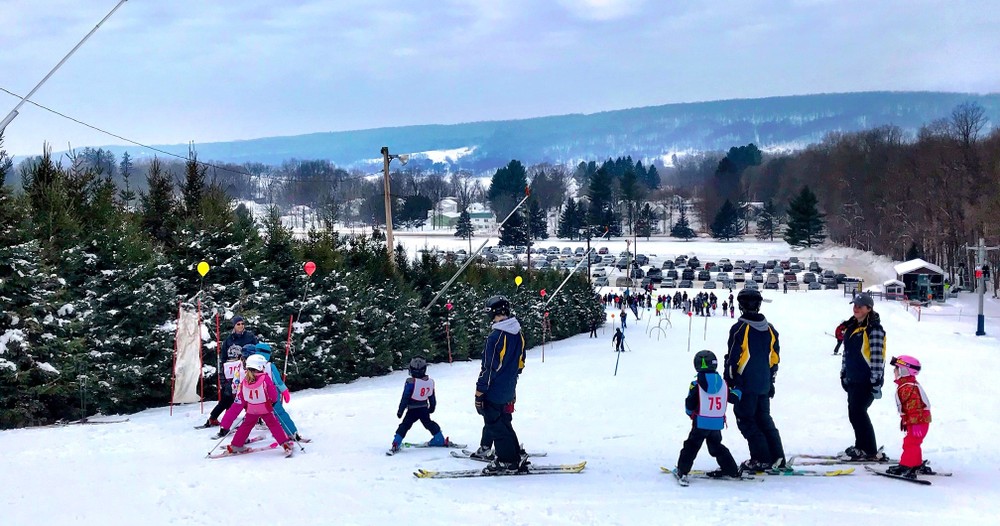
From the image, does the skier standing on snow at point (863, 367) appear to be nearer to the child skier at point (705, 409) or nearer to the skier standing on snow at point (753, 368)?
the skier standing on snow at point (753, 368)

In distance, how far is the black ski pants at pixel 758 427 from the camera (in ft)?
28.0

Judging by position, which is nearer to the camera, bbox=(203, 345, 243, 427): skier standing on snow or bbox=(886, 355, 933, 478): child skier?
bbox=(886, 355, 933, 478): child skier

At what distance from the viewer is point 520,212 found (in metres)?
134

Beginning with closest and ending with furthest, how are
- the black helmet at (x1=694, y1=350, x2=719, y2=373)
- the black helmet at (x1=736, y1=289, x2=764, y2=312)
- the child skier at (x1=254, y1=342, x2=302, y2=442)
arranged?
the black helmet at (x1=694, y1=350, x2=719, y2=373), the black helmet at (x1=736, y1=289, x2=764, y2=312), the child skier at (x1=254, y1=342, x2=302, y2=442)

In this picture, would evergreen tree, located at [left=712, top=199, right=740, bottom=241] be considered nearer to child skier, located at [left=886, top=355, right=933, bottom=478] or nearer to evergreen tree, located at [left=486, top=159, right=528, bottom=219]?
evergreen tree, located at [left=486, top=159, right=528, bottom=219]

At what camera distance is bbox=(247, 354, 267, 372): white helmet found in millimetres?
9641

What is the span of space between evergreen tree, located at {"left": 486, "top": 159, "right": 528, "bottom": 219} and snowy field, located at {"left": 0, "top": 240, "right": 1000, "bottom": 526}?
13646cm

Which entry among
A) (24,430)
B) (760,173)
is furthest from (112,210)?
(760,173)

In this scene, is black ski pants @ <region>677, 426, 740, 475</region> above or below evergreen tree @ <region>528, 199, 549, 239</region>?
below

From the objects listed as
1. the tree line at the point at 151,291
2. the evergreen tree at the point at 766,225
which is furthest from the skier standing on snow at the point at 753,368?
the evergreen tree at the point at 766,225

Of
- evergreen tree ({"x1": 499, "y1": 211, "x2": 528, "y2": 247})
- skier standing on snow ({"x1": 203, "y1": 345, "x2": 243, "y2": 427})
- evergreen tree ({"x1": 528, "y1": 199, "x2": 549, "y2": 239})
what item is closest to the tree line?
skier standing on snow ({"x1": 203, "y1": 345, "x2": 243, "y2": 427})

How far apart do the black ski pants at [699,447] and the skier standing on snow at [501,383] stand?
5.84 ft

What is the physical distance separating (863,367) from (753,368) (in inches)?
61.8

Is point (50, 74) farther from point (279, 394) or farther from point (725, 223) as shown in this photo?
point (725, 223)
